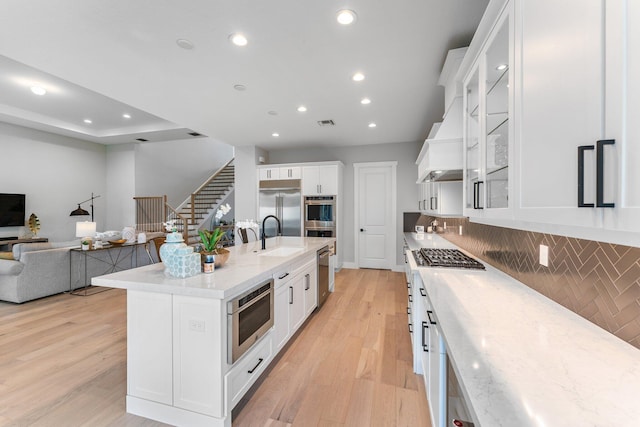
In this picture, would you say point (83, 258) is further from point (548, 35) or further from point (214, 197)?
point (548, 35)

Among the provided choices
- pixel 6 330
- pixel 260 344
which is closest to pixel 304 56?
pixel 260 344

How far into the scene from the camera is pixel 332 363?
2400 mm

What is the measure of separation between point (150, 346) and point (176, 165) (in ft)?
27.5

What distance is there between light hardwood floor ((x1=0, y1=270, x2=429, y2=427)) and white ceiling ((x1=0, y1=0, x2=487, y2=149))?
9.16 ft

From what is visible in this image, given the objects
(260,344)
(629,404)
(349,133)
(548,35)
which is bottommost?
(260,344)

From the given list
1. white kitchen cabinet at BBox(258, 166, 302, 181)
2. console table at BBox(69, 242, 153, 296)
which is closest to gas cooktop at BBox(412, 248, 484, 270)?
white kitchen cabinet at BBox(258, 166, 302, 181)

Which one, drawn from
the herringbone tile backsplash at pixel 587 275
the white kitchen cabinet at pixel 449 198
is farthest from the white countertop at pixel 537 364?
the white kitchen cabinet at pixel 449 198

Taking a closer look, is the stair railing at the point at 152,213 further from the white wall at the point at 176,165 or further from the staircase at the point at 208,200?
the staircase at the point at 208,200

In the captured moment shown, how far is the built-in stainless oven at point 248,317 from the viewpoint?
1.63 m

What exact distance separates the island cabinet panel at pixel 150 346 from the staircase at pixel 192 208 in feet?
19.4

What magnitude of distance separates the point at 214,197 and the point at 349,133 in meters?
5.97

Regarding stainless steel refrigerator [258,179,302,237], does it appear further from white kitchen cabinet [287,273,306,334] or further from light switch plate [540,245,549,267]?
light switch plate [540,245,549,267]

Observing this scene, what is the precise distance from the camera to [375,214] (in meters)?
5.97

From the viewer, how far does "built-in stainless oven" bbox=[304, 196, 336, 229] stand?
18.6 feet
